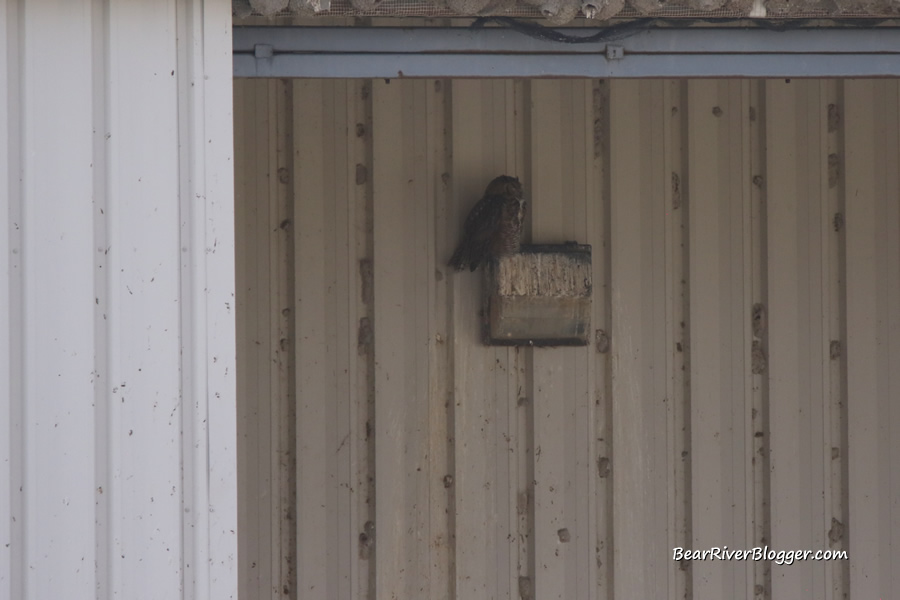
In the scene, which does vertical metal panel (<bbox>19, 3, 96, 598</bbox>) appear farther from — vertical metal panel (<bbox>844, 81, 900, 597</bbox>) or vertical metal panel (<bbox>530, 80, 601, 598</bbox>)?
vertical metal panel (<bbox>844, 81, 900, 597</bbox>)

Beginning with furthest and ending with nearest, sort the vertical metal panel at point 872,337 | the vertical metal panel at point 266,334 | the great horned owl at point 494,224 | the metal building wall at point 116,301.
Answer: the vertical metal panel at point 872,337 < the vertical metal panel at point 266,334 < the great horned owl at point 494,224 < the metal building wall at point 116,301

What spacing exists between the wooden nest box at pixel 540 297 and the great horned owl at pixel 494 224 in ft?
0.30

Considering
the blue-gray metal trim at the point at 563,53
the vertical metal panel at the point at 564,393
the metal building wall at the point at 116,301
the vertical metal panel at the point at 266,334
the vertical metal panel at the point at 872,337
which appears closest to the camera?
the metal building wall at the point at 116,301

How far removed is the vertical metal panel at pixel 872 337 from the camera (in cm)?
399

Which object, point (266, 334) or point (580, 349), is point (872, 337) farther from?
point (266, 334)

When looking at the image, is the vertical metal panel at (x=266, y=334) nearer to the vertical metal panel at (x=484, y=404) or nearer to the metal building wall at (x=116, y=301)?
the vertical metal panel at (x=484, y=404)

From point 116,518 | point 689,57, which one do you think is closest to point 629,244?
point 689,57

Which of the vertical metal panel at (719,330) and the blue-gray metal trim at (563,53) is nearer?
the blue-gray metal trim at (563,53)

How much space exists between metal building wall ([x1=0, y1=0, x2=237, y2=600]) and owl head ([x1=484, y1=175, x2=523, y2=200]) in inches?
65.6

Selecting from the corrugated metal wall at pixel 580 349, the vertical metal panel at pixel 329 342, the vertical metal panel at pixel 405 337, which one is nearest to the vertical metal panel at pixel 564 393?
the corrugated metal wall at pixel 580 349

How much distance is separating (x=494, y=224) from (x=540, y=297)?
0.41 metres

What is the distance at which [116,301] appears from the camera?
213cm

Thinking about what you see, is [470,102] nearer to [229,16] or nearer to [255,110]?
[255,110]

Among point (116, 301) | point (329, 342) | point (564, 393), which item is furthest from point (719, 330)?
point (116, 301)
